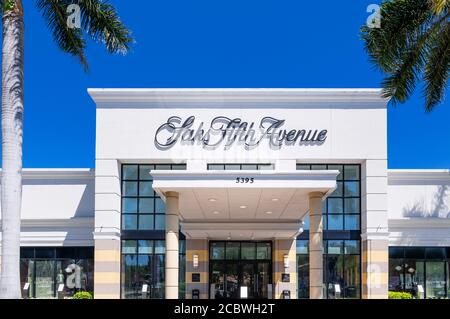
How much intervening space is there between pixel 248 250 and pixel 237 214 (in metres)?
6.09

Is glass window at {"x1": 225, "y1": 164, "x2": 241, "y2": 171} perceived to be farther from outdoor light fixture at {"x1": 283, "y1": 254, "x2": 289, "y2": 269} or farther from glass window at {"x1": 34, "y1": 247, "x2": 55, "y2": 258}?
glass window at {"x1": 34, "y1": 247, "x2": 55, "y2": 258}

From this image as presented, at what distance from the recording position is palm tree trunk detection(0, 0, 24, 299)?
50.0 ft

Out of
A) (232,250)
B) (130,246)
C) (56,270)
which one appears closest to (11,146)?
(130,246)

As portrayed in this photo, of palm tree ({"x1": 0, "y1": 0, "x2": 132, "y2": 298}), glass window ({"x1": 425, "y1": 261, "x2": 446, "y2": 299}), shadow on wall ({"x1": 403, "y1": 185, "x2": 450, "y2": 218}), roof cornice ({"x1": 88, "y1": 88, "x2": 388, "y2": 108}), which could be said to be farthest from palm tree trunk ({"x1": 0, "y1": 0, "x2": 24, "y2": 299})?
glass window ({"x1": 425, "y1": 261, "x2": 446, "y2": 299})

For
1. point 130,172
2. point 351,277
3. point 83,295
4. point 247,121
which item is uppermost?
point 247,121

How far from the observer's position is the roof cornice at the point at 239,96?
29.2m

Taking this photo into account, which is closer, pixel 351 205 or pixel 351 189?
pixel 351 189

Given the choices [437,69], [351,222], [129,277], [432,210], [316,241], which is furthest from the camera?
[432,210]

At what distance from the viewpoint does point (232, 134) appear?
96.3 feet

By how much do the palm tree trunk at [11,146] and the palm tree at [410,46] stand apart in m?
11.4

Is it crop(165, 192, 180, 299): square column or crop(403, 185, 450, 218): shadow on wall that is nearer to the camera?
crop(165, 192, 180, 299): square column

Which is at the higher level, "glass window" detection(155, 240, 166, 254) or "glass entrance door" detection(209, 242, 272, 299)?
"glass window" detection(155, 240, 166, 254)

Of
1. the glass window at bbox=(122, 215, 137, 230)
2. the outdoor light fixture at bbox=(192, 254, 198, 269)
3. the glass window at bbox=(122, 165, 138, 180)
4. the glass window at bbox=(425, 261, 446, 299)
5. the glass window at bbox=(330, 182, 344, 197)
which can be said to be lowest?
the glass window at bbox=(425, 261, 446, 299)

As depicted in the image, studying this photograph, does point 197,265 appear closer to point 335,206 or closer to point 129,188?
point 129,188
